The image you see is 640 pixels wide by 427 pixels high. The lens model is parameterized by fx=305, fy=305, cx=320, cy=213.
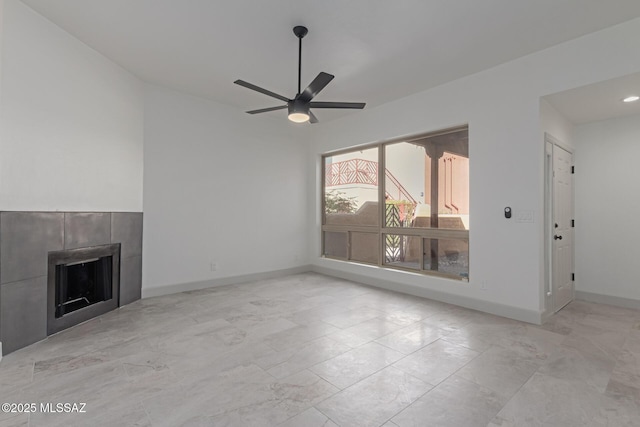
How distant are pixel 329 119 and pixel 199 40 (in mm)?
3101

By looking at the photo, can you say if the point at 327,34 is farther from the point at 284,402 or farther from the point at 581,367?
the point at 581,367

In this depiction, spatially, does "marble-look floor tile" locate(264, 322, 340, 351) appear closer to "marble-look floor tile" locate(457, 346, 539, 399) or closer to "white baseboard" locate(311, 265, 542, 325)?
"marble-look floor tile" locate(457, 346, 539, 399)

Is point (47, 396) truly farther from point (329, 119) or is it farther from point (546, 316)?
point (329, 119)

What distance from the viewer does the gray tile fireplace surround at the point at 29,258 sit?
2646 mm

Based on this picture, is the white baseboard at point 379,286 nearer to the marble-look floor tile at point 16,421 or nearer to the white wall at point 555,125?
the white wall at point 555,125

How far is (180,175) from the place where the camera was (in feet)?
15.7

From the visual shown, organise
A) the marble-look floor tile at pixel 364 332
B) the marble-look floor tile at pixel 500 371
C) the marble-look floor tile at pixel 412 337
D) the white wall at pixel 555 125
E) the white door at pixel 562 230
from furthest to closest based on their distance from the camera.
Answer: the white door at pixel 562 230
the white wall at pixel 555 125
the marble-look floor tile at pixel 364 332
the marble-look floor tile at pixel 412 337
the marble-look floor tile at pixel 500 371

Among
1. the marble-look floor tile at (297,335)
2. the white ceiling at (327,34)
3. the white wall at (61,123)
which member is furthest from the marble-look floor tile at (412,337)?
the white wall at (61,123)

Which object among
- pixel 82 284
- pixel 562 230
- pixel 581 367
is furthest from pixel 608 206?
pixel 82 284

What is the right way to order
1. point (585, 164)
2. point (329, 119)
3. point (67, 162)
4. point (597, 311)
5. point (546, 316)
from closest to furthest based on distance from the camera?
point (67, 162) < point (546, 316) < point (597, 311) < point (585, 164) < point (329, 119)

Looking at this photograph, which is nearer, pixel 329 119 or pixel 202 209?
pixel 202 209

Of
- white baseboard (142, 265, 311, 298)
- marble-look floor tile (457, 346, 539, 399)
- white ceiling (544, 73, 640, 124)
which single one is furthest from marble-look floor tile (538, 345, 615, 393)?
white baseboard (142, 265, 311, 298)

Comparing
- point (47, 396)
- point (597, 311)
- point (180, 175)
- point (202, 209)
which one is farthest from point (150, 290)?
point (597, 311)

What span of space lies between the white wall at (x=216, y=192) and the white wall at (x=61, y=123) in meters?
0.46
